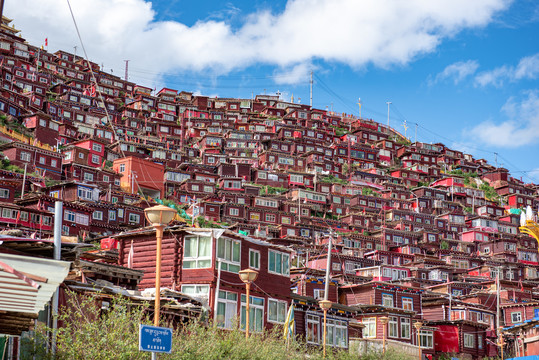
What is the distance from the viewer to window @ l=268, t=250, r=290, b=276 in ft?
126

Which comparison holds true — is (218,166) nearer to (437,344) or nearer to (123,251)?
(437,344)

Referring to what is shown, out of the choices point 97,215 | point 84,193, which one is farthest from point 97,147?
point 97,215

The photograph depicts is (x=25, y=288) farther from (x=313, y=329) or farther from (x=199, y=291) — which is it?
(x=313, y=329)

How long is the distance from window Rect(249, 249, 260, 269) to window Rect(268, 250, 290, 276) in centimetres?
104

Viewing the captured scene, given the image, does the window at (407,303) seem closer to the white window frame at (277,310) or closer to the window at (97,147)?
the white window frame at (277,310)

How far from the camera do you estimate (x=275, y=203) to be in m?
103

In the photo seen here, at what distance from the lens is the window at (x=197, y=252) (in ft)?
113

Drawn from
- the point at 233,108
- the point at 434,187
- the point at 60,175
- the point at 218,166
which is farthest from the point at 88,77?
the point at 434,187

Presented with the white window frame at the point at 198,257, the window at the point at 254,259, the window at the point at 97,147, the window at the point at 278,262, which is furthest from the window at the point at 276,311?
the window at the point at 97,147

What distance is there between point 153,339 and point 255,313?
870 inches

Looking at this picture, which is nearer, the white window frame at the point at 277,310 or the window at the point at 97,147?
the white window frame at the point at 277,310

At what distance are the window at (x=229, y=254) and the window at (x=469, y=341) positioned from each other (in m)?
32.8

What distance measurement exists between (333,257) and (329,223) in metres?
24.1

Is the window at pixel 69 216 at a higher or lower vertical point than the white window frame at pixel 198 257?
higher
